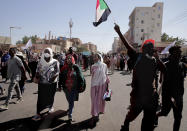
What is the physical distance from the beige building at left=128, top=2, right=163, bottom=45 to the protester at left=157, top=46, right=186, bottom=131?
60910mm

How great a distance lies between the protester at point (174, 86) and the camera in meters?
2.98

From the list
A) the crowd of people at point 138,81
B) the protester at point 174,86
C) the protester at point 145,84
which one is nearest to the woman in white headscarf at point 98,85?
the crowd of people at point 138,81

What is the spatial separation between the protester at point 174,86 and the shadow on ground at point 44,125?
5.75 feet

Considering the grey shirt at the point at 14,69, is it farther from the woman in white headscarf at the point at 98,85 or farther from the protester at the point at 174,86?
the protester at the point at 174,86

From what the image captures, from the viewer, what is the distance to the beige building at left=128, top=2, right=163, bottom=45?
61.5 meters

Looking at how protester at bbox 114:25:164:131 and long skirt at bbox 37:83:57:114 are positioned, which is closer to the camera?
protester at bbox 114:25:164:131

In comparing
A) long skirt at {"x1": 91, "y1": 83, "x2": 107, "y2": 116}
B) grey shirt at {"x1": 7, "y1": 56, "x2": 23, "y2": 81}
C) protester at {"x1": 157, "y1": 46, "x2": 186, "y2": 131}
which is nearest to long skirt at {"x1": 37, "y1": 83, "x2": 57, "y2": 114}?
long skirt at {"x1": 91, "y1": 83, "x2": 107, "y2": 116}

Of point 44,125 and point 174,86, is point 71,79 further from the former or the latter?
point 174,86

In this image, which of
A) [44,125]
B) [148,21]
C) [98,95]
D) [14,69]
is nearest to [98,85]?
[98,95]

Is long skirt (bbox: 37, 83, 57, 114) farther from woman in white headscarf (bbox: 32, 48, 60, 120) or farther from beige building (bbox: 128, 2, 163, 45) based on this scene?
beige building (bbox: 128, 2, 163, 45)

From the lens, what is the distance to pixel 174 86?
3045 mm

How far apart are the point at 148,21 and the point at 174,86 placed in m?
65.8

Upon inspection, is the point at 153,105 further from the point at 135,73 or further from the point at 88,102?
the point at 88,102

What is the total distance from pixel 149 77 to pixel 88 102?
10.7ft
